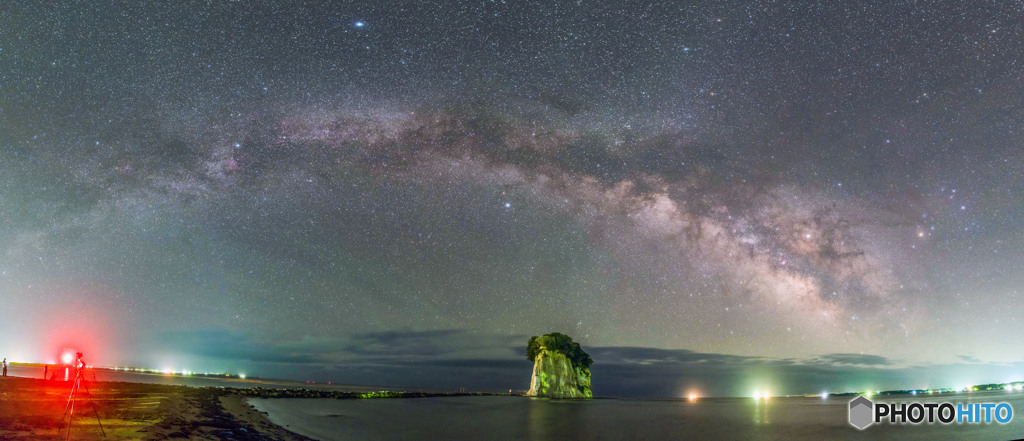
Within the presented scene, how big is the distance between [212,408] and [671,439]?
4583 cm

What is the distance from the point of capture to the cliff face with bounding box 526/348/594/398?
15562 cm

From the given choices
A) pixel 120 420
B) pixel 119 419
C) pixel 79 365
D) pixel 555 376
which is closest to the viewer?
pixel 79 365

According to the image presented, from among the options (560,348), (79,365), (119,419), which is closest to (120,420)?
(119,419)

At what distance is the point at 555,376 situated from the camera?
155625mm

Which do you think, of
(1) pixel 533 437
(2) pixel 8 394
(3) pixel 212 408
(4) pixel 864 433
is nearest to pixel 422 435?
(1) pixel 533 437

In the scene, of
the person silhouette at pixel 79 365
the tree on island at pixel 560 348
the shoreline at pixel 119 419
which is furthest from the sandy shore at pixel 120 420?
the tree on island at pixel 560 348

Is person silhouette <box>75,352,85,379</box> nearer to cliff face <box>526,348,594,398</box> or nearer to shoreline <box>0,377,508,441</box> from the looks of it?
shoreline <box>0,377,508,441</box>

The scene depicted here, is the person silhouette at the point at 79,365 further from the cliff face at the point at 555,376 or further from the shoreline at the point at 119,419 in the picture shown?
the cliff face at the point at 555,376

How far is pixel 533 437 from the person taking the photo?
54000mm

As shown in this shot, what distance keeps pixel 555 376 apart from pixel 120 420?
135 meters

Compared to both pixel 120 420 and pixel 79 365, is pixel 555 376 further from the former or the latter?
pixel 79 365

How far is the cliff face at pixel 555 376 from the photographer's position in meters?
156

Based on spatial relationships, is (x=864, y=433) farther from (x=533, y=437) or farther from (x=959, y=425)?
(x=533, y=437)

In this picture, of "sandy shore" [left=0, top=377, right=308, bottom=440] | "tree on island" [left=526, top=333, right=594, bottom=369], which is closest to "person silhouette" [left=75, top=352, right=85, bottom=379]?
"sandy shore" [left=0, top=377, right=308, bottom=440]
